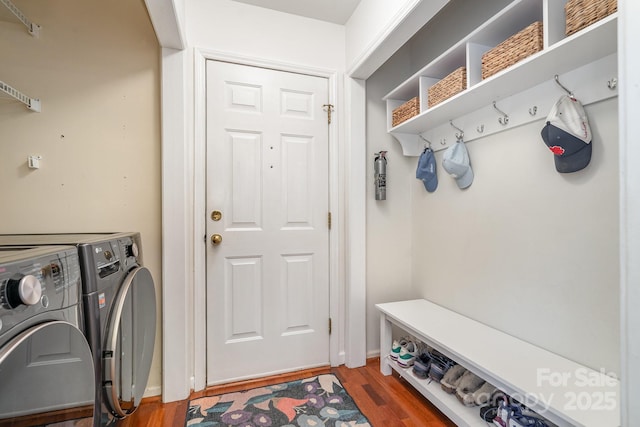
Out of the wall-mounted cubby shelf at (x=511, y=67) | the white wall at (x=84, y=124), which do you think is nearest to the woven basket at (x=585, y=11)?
the wall-mounted cubby shelf at (x=511, y=67)

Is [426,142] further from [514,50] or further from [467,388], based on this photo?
[467,388]

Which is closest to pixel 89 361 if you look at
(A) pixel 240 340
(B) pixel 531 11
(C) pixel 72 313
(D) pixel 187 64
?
(C) pixel 72 313

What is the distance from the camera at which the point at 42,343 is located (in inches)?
23.6

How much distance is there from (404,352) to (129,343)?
1462 mm

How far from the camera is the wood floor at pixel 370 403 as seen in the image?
4.84ft

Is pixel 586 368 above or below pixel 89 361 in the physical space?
below

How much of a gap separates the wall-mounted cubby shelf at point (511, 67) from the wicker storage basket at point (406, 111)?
0.15 ft

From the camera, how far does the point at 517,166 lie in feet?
4.62

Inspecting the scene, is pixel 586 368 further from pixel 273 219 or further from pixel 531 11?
pixel 273 219

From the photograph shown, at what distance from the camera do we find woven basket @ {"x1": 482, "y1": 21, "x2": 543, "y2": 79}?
3.53 feet

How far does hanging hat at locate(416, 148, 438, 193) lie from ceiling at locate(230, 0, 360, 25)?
3.40 feet

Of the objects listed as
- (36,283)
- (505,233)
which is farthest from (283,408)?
(505,233)

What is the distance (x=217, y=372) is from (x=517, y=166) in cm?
202

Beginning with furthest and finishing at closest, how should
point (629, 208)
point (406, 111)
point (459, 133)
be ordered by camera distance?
point (406, 111) → point (459, 133) → point (629, 208)
